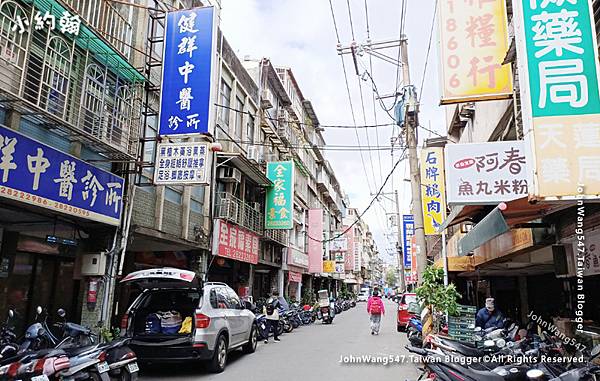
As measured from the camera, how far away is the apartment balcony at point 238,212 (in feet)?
52.7

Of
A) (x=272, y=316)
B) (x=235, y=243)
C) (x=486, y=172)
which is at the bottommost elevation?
(x=272, y=316)

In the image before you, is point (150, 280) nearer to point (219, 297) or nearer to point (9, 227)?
point (219, 297)

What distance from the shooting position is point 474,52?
836 cm

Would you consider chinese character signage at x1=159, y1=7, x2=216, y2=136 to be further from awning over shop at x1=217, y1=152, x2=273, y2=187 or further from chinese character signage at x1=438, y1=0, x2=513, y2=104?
awning over shop at x1=217, y1=152, x2=273, y2=187

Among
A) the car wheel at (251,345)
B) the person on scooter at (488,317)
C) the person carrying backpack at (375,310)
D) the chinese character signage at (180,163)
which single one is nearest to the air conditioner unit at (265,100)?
the person carrying backpack at (375,310)

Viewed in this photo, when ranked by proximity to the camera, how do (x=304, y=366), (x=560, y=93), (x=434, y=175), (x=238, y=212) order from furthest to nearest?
(x=238, y=212) < (x=434, y=175) < (x=304, y=366) < (x=560, y=93)

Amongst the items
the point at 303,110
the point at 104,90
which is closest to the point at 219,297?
the point at 104,90

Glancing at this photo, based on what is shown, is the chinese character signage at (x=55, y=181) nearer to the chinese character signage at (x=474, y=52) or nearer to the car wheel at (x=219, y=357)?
the car wheel at (x=219, y=357)

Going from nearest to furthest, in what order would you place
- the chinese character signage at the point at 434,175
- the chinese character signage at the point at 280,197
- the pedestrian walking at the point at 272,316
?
the chinese character signage at the point at 434,175 → the pedestrian walking at the point at 272,316 → the chinese character signage at the point at 280,197

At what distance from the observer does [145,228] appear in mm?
10938

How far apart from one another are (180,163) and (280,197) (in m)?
10.8

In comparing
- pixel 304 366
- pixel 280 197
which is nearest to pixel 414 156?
pixel 304 366

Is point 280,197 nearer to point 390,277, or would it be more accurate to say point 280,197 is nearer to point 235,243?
point 235,243

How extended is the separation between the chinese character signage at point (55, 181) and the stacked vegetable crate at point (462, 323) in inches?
296
